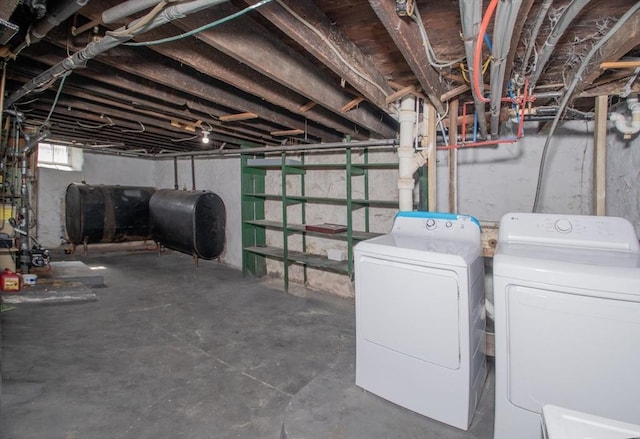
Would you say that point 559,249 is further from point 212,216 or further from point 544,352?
point 212,216

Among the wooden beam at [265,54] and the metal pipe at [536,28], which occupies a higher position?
the wooden beam at [265,54]

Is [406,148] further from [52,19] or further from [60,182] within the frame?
[60,182]

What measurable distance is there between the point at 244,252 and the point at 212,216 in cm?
A: 104

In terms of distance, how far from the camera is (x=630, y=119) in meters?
2.16

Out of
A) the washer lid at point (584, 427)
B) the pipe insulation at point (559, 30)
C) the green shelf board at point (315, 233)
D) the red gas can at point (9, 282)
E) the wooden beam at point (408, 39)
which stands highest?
the wooden beam at point (408, 39)

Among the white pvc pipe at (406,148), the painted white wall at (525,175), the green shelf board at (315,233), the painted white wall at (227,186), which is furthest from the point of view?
the painted white wall at (227,186)

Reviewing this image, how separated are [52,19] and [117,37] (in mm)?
254

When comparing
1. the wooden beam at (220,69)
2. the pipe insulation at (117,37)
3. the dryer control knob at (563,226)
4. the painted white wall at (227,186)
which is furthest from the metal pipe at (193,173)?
the dryer control knob at (563,226)

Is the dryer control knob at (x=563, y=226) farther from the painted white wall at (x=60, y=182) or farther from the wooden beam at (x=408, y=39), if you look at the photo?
the painted white wall at (x=60, y=182)

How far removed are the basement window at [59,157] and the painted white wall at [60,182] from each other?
0.29 feet

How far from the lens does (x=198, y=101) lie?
2.88 metres

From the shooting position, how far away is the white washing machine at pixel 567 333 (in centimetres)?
131

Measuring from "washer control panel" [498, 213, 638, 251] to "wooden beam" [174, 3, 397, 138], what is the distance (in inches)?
55.1

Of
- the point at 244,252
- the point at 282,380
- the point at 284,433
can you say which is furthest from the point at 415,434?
the point at 244,252
